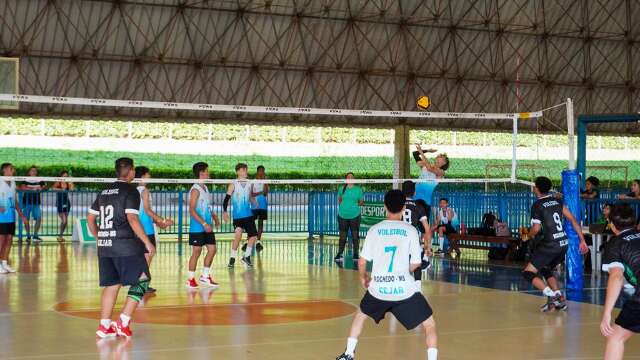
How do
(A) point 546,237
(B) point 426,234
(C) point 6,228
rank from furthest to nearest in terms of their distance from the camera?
(C) point 6,228 < (B) point 426,234 < (A) point 546,237

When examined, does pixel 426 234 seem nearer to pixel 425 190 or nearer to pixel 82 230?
pixel 425 190

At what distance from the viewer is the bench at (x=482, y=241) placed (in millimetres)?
19672

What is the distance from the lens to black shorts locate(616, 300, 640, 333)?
680cm

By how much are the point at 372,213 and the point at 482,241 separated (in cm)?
568

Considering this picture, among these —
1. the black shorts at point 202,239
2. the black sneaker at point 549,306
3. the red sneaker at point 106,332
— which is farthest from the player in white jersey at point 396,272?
the black shorts at point 202,239

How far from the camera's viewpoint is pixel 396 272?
25.0 feet

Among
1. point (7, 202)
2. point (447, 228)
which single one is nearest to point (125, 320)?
point (7, 202)

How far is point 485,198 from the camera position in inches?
910

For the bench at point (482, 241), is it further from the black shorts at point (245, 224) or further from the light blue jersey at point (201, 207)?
the light blue jersey at point (201, 207)

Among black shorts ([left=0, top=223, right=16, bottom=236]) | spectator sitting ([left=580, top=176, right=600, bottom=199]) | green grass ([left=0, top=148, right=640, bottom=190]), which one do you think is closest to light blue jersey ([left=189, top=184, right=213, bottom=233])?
black shorts ([left=0, top=223, right=16, bottom=236])

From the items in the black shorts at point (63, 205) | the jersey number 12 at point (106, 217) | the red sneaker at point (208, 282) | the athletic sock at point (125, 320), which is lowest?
the red sneaker at point (208, 282)

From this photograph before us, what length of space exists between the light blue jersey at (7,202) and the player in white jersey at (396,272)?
10071 mm

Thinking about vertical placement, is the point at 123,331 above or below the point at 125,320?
below

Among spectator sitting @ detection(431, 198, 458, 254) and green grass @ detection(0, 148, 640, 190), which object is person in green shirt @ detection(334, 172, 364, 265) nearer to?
spectator sitting @ detection(431, 198, 458, 254)
